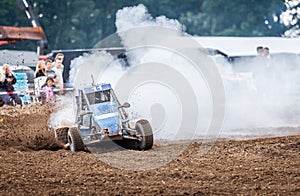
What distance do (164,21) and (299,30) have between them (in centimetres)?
3561

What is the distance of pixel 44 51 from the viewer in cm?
2969

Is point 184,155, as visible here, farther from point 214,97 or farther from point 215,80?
point 215,80

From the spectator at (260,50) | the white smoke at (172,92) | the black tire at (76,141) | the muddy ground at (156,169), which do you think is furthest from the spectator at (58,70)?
the black tire at (76,141)

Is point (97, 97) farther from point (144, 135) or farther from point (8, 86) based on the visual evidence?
point (8, 86)

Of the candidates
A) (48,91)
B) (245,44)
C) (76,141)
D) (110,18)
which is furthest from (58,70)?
(110,18)

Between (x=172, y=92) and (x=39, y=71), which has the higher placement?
(x=39, y=71)

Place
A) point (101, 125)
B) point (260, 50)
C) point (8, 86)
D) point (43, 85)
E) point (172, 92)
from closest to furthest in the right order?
1. point (101, 125)
2. point (172, 92)
3. point (8, 86)
4. point (43, 85)
5. point (260, 50)

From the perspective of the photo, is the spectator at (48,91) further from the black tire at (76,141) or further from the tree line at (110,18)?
the tree line at (110,18)

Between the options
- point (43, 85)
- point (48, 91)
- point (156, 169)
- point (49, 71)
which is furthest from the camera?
point (49, 71)

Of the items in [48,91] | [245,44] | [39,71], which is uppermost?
[245,44]

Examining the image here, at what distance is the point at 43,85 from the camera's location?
755 inches

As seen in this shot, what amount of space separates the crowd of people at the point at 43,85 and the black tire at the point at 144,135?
738 cm

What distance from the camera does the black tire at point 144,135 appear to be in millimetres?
11602

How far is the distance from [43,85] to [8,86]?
3.19 feet
